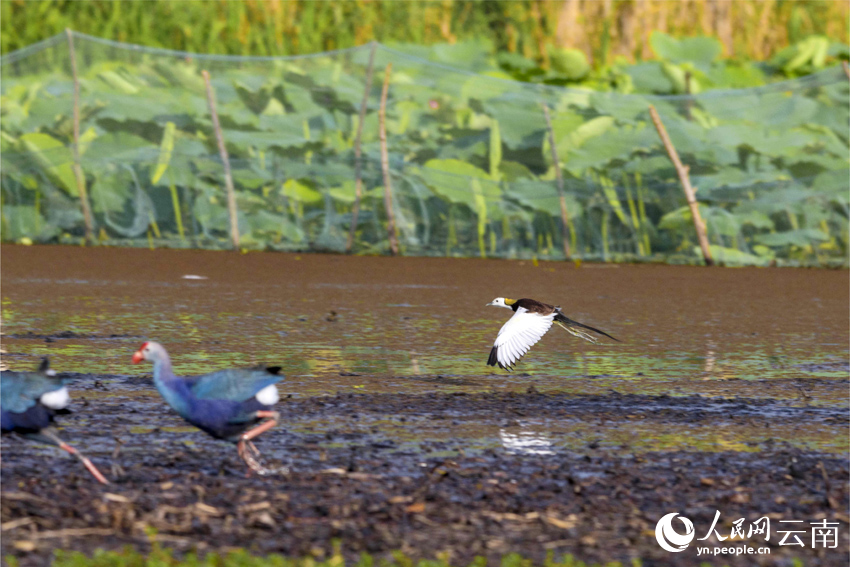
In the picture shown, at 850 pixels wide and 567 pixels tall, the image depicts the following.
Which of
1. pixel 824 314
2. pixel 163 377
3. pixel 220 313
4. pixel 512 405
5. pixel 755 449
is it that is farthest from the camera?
pixel 824 314

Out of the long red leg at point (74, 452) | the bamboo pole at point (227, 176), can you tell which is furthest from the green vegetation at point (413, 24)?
the long red leg at point (74, 452)

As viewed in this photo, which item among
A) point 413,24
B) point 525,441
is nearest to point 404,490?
point 525,441

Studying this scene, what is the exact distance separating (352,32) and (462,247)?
8991mm

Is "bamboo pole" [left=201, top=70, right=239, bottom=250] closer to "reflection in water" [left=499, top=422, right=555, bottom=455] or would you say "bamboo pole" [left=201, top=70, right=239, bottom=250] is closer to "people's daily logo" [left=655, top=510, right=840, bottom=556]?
"reflection in water" [left=499, top=422, right=555, bottom=455]

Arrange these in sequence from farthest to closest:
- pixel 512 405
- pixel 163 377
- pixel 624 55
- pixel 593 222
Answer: pixel 624 55 < pixel 593 222 < pixel 512 405 < pixel 163 377

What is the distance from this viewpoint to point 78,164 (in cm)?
2058

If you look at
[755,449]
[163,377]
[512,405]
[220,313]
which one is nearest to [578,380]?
[512,405]

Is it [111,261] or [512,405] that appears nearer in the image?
[512,405]

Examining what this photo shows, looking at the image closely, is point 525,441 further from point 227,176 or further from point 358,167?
point 227,176

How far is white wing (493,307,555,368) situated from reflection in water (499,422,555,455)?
1.24 m

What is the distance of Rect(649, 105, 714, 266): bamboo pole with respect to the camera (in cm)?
1950

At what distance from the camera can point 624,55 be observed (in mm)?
→ 27594

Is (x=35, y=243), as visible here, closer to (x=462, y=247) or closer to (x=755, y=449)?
(x=462, y=247)

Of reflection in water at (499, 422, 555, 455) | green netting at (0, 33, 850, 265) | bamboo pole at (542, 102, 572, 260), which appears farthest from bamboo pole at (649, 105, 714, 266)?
reflection in water at (499, 422, 555, 455)
